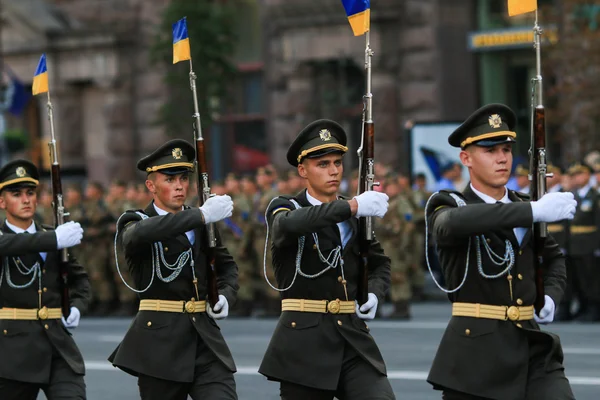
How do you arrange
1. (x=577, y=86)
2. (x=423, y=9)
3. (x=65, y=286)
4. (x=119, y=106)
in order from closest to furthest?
(x=65, y=286) → (x=577, y=86) → (x=423, y=9) → (x=119, y=106)

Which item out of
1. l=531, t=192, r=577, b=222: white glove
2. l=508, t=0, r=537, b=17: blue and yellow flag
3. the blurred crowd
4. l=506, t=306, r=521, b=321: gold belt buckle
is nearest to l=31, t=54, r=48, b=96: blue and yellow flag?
l=508, t=0, r=537, b=17: blue and yellow flag

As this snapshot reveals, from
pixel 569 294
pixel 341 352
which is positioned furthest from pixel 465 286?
pixel 569 294

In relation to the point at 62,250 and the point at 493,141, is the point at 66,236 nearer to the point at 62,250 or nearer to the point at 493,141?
the point at 62,250

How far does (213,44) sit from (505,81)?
14.9ft

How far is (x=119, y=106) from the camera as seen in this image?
2775 cm

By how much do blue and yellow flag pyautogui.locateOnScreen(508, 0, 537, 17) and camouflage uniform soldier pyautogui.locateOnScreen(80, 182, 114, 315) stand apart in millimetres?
→ 15060

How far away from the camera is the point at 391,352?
14.8 meters

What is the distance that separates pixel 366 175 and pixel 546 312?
4.17 feet

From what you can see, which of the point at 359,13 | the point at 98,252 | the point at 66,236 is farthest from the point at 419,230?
the point at 359,13

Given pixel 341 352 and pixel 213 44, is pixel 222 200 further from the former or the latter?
pixel 213 44

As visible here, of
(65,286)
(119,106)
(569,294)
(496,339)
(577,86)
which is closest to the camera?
(496,339)

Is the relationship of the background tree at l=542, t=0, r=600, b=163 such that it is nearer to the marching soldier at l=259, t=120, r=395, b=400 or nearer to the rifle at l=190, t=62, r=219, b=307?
the rifle at l=190, t=62, r=219, b=307

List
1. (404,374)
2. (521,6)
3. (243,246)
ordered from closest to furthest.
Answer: (521,6) → (404,374) → (243,246)

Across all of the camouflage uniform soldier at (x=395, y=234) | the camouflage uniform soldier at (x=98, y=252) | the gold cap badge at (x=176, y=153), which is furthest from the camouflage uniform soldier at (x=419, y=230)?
the gold cap badge at (x=176, y=153)
